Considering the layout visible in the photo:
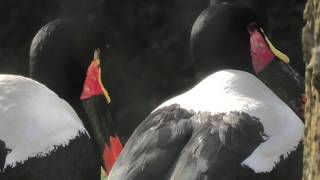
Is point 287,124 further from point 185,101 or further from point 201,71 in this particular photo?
point 201,71

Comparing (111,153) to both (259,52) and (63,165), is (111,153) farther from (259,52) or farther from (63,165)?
(63,165)

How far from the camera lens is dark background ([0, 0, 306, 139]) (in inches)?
280

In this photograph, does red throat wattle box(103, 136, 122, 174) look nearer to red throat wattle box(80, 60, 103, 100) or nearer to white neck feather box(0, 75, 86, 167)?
red throat wattle box(80, 60, 103, 100)

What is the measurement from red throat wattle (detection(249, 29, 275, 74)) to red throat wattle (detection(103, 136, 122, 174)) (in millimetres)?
924

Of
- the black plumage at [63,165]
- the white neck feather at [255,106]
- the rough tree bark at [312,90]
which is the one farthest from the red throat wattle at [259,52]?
the rough tree bark at [312,90]

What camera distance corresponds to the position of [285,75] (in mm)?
4793

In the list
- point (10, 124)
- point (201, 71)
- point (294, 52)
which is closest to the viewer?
point (10, 124)

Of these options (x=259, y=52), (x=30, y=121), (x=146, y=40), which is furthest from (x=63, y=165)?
(x=146, y=40)

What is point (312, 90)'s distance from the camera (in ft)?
6.61

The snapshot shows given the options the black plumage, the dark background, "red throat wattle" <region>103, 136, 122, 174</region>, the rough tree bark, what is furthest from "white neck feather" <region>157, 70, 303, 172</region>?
the dark background

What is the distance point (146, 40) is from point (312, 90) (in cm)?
529

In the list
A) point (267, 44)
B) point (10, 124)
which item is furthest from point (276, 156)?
point (267, 44)

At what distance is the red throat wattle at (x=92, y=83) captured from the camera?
16.4 ft

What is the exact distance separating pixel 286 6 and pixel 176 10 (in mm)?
899
